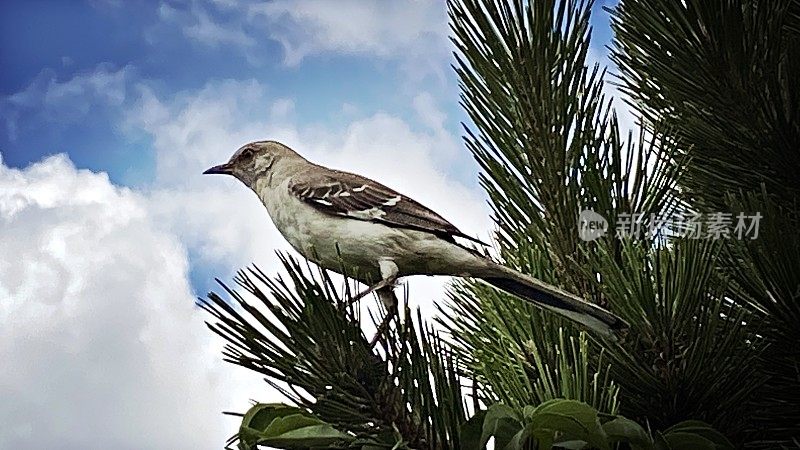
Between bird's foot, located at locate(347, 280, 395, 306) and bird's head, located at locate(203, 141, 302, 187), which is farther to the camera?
bird's head, located at locate(203, 141, 302, 187)

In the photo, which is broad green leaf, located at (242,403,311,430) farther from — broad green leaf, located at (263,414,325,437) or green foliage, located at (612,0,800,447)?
green foliage, located at (612,0,800,447)

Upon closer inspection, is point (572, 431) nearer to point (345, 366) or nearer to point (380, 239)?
point (345, 366)

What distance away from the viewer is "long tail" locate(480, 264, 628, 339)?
1.49 feet

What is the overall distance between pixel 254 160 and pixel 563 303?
1.63 feet

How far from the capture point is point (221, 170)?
921 mm

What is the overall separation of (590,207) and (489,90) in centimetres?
10

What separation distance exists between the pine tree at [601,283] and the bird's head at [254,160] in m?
0.29

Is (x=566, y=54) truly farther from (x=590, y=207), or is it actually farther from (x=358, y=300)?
(x=358, y=300)

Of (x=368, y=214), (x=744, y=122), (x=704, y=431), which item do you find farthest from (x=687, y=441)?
(x=368, y=214)

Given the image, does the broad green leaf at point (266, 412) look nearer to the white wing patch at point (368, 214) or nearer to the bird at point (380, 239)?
the bird at point (380, 239)

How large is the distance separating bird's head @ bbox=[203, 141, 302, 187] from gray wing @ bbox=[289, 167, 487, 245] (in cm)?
10

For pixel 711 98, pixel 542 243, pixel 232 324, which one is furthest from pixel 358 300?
pixel 711 98

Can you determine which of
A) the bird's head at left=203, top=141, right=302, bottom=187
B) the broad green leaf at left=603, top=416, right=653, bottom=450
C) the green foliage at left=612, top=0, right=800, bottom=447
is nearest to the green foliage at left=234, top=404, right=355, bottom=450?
the broad green leaf at left=603, top=416, right=653, bottom=450

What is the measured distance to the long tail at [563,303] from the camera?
454 millimetres
